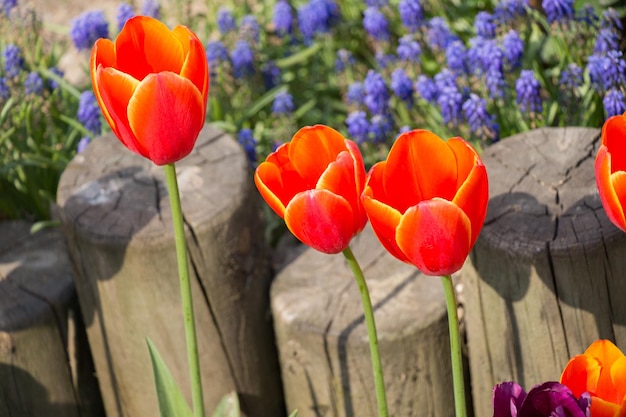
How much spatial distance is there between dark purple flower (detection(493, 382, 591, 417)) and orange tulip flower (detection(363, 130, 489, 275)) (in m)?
0.25

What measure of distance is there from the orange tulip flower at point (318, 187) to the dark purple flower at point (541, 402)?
400 mm

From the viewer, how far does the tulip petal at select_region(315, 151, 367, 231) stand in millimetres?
1819

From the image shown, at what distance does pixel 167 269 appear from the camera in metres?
2.73

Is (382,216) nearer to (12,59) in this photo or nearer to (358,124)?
(358,124)

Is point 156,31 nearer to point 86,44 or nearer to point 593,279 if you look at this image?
point 593,279

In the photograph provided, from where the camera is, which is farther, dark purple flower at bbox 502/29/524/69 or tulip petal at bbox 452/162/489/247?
dark purple flower at bbox 502/29/524/69

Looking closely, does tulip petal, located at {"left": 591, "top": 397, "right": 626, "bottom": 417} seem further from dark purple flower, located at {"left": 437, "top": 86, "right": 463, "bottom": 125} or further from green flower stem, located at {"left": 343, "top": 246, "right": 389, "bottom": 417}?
dark purple flower, located at {"left": 437, "top": 86, "right": 463, "bottom": 125}

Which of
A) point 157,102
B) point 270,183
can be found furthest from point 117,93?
point 270,183

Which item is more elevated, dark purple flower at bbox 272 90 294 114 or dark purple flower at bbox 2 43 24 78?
dark purple flower at bbox 2 43 24 78

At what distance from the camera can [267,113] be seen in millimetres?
3742

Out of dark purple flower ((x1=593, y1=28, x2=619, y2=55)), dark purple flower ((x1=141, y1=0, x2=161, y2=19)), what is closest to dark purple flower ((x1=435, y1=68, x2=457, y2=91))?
dark purple flower ((x1=593, y1=28, x2=619, y2=55))

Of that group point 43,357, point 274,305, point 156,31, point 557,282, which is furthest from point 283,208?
point 43,357

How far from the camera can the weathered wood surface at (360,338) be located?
2.70m

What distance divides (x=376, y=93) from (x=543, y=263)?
1.04 meters
